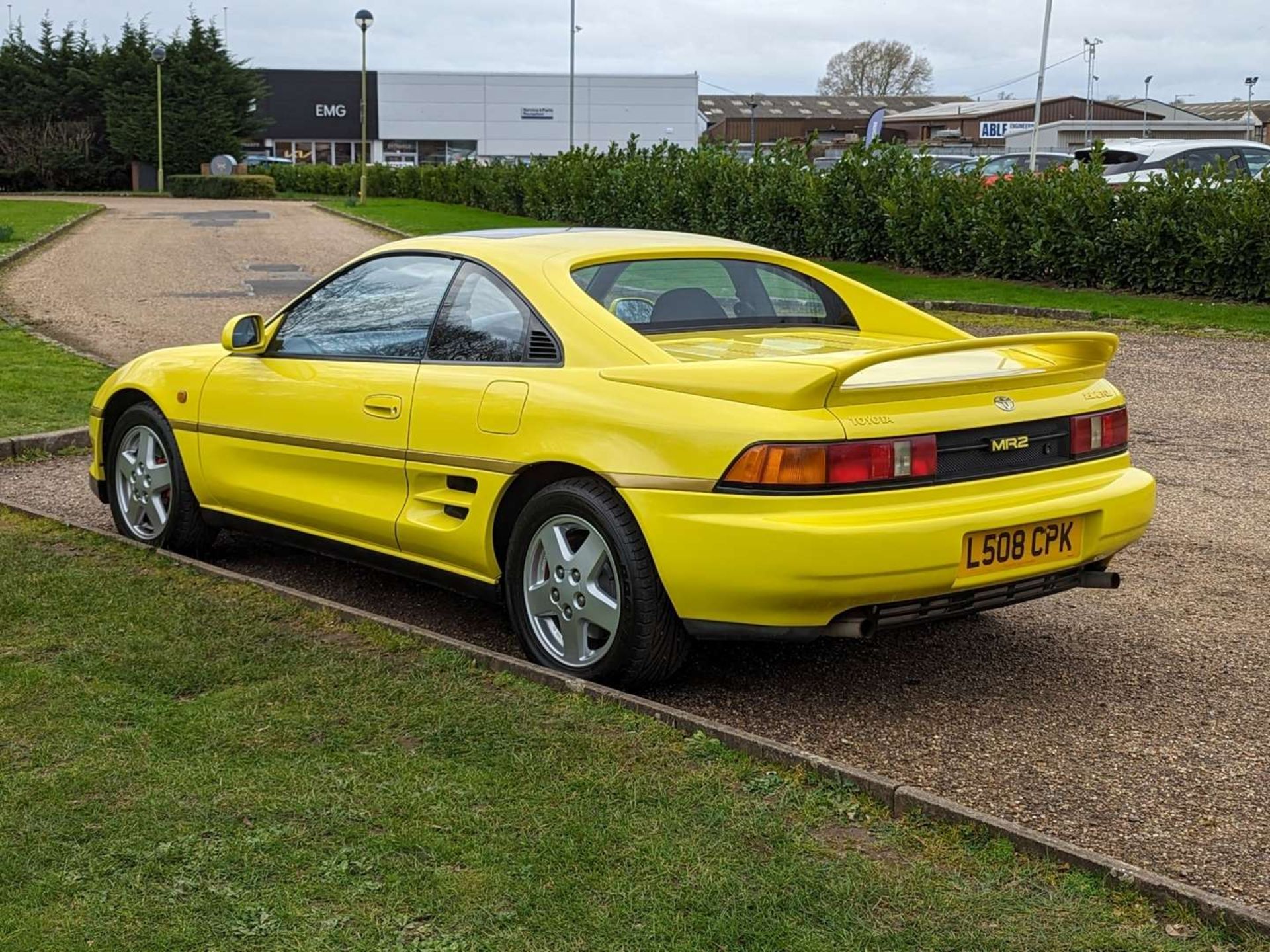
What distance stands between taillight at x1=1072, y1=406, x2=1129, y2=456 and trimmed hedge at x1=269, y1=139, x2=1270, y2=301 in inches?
491

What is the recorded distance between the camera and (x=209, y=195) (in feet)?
170

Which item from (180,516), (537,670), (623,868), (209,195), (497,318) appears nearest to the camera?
(623,868)

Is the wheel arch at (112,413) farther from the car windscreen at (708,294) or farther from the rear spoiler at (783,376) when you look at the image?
the rear spoiler at (783,376)

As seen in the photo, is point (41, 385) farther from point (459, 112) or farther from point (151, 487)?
point (459, 112)

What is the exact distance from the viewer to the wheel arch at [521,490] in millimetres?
4812

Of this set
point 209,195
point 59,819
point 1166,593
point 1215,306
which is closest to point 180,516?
point 59,819

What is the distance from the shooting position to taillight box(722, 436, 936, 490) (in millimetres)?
4285

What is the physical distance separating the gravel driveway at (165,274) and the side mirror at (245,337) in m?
7.34

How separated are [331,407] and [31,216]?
3203 centimetres

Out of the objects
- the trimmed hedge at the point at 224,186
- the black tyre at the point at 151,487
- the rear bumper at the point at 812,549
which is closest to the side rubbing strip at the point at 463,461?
the rear bumper at the point at 812,549

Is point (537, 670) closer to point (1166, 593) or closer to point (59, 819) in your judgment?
point (59, 819)

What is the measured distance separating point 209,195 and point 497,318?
49.4 m

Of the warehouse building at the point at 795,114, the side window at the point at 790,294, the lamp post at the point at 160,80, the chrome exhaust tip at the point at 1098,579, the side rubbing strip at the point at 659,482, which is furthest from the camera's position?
the warehouse building at the point at 795,114

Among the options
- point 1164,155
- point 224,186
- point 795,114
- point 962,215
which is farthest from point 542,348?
point 795,114
